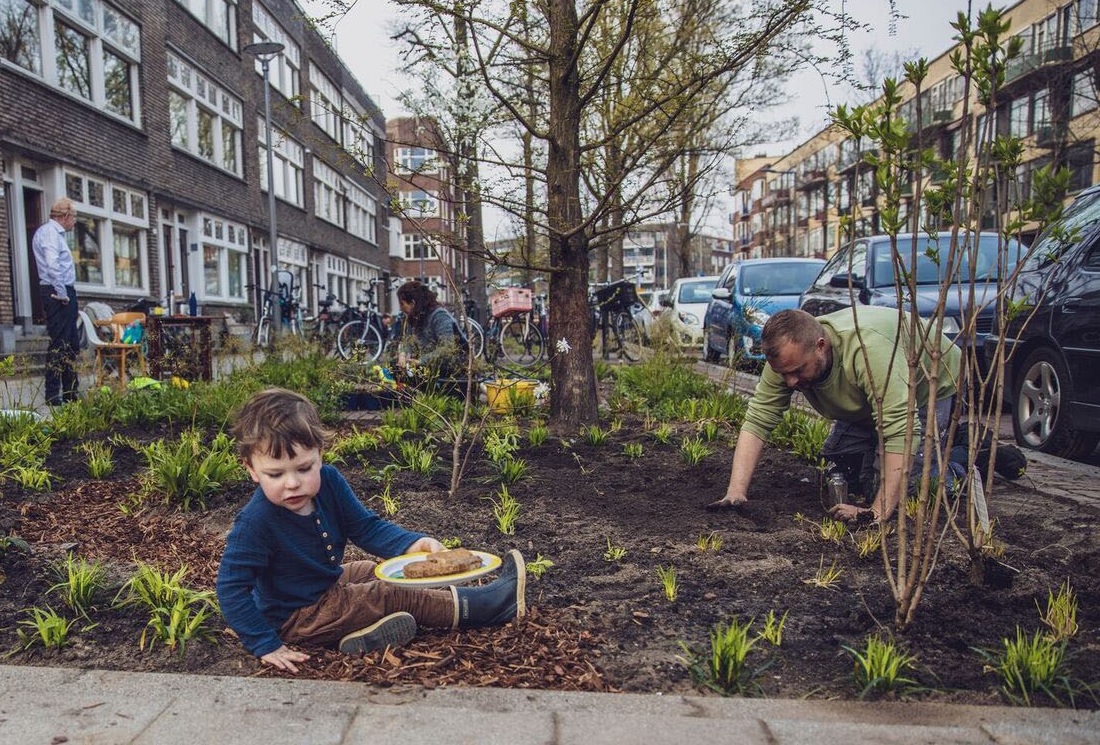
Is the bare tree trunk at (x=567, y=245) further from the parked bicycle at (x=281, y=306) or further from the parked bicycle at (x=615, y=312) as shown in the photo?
the parked bicycle at (x=281, y=306)

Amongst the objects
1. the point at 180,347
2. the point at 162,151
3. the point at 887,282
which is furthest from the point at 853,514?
the point at 162,151

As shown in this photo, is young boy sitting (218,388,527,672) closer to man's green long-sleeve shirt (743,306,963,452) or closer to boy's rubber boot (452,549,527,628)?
boy's rubber boot (452,549,527,628)

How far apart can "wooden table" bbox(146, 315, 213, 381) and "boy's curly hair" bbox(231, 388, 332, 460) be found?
5769 millimetres

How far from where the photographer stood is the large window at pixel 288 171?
89.8ft

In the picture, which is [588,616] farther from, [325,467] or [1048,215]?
[1048,215]

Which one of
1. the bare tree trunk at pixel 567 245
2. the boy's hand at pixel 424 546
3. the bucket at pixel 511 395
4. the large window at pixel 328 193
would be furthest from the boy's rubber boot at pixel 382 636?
the large window at pixel 328 193

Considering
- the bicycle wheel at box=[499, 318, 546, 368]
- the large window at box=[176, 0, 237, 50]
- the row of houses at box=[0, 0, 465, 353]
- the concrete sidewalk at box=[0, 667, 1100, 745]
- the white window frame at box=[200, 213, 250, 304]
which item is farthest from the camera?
the white window frame at box=[200, 213, 250, 304]

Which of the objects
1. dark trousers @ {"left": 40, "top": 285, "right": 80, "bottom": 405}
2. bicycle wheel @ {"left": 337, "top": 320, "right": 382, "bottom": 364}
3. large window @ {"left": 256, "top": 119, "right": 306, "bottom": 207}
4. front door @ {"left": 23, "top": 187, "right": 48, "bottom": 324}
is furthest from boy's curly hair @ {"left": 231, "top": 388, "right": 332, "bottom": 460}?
large window @ {"left": 256, "top": 119, "right": 306, "bottom": 207}

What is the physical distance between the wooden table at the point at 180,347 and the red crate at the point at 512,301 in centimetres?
535

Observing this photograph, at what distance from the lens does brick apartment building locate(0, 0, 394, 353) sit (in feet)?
43.2

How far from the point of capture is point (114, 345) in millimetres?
8625

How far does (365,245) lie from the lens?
4288 centimetres

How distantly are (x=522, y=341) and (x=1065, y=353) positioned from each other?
10759mm

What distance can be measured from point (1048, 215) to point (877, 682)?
1249 mm
